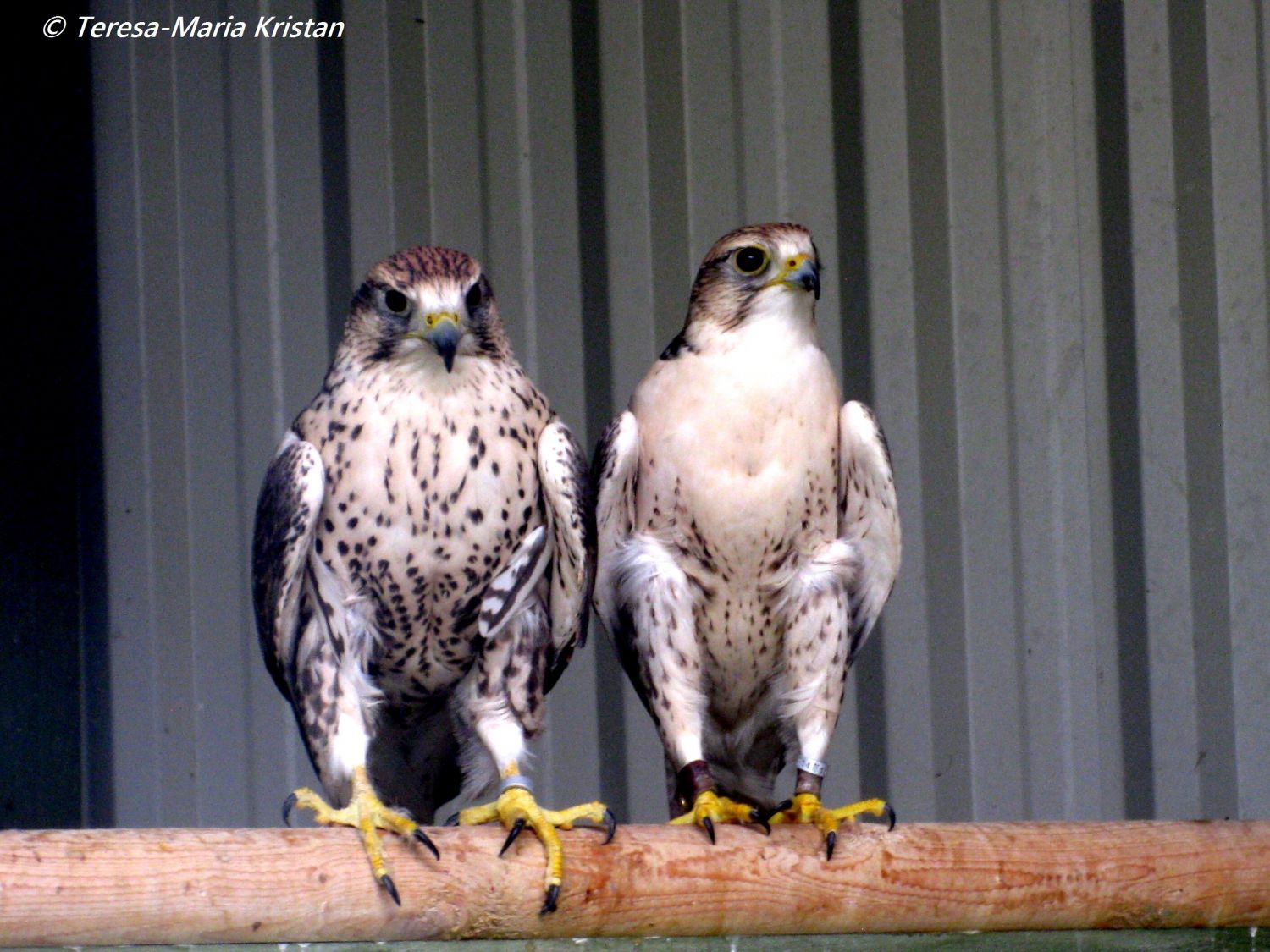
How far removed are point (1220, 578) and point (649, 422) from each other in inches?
63.7

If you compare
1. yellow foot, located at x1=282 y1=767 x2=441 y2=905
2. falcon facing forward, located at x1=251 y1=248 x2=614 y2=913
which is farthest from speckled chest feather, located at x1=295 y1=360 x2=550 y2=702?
yellow foot, located at x1=282 y1=767 x2=441 y2=905

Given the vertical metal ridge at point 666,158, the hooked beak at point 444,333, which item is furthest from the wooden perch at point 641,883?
the vertical metal ridge at point 666,158

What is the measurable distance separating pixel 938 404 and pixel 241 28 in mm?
1937

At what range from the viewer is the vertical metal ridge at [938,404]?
407cm

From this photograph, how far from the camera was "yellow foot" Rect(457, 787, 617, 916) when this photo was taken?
259 centimetres

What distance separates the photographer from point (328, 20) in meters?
4.19

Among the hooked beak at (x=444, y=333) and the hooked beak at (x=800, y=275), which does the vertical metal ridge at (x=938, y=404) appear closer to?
the hooked beak at (x=800, y=275)

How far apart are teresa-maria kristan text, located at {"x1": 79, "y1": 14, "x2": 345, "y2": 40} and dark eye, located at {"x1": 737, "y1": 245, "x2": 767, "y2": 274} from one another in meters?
1.52

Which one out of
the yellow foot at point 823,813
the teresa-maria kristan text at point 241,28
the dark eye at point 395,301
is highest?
the teresa-maria kristan text at point 241,28

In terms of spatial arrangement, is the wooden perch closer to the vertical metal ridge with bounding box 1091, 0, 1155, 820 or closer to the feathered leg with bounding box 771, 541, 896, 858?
the feathered leg with bounding box 771, 541, 896, 858

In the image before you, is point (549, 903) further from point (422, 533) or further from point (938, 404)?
point (938, 404)

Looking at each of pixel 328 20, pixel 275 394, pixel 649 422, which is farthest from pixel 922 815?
pixel 328 20

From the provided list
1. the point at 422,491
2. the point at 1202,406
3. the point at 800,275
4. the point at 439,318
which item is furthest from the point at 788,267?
the point at 1202,406

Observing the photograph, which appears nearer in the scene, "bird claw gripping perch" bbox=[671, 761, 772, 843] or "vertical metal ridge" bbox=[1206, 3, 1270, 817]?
"bird claw gripping perch" bbox=[671, 761, 772, 843]
